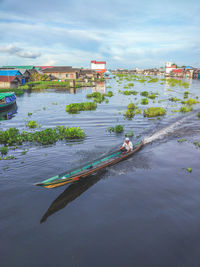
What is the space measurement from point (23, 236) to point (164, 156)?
11592mm

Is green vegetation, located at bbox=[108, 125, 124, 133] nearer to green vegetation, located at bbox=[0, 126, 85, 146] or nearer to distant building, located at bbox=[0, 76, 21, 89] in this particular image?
green vegetation, located at bbox=[0, 126, 85, 146]

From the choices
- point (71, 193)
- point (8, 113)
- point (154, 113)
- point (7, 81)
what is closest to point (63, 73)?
point (7, 81)

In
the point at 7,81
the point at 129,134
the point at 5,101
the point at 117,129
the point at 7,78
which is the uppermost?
the point at 7,78

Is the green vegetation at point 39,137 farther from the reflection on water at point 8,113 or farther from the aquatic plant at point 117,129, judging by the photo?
the reflection on water at point 8,113

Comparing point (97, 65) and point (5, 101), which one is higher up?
point (97, 65)

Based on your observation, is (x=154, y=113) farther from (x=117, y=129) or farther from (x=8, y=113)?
(x=8, y=113)

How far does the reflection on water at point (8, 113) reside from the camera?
2783 cm

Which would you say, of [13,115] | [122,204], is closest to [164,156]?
[122,204]

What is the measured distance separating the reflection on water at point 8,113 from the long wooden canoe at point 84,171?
19816 millimetres

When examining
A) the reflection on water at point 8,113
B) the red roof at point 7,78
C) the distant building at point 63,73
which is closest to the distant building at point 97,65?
the distant building at point 63,73

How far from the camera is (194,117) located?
27.6 m

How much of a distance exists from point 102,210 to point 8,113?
26.2m

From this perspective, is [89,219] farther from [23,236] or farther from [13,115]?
[13,115]

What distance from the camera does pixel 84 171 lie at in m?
11.2
